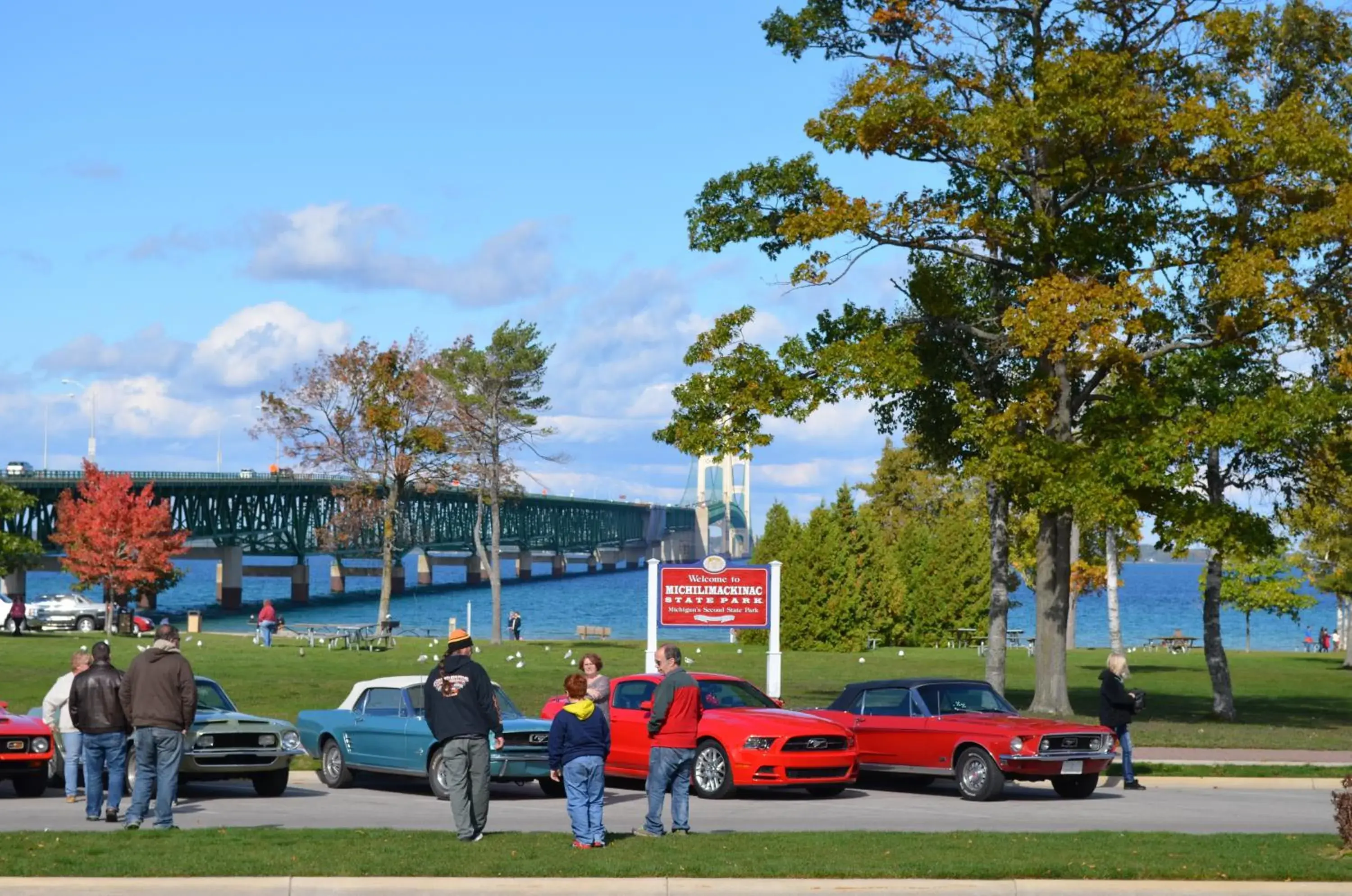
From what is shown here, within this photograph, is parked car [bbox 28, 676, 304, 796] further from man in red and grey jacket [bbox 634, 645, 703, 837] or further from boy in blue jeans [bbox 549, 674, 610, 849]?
boy in blue jeans [bbox 549, 674, 610, 849]

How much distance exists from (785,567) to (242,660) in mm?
23244

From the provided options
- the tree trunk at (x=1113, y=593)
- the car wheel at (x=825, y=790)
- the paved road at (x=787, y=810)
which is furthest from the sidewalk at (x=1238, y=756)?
the tree trunk at (x=1113, y=593)

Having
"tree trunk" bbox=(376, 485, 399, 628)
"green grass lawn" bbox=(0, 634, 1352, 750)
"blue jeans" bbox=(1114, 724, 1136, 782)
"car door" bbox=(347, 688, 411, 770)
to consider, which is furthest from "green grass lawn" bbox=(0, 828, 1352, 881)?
"tree trunk" bbox=(376, 485, 399, 628)

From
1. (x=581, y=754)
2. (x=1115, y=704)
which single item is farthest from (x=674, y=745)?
(x=1115, y=704)

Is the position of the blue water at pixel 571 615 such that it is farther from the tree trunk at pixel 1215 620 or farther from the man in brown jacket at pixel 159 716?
the man in brown jacket at pixel 159 716

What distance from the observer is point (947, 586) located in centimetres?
6800

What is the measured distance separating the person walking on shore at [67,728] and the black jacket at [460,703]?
5.18 metres

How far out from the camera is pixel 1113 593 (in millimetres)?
43844

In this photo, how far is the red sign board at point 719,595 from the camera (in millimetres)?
27859

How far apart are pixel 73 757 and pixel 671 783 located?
22.9 ft

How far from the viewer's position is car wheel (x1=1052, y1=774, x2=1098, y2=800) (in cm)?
1964

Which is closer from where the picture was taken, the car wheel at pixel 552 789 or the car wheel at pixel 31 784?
the car wheel at pixel 31 784

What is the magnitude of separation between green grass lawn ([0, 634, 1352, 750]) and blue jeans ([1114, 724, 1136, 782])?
489 centimetres

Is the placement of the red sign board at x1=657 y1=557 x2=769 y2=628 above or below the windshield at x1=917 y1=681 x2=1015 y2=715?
above
